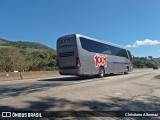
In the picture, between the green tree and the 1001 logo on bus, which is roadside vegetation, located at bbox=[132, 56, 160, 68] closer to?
the green tree

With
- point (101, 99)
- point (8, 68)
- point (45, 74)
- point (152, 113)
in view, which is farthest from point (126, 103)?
point (8, 68)

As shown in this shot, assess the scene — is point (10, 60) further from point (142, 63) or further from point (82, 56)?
point (142, 63)

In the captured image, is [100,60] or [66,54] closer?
[66,54]

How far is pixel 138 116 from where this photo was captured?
22.2 ft

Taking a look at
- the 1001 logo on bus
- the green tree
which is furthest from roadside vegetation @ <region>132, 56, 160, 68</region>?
the 1001 logo on bus

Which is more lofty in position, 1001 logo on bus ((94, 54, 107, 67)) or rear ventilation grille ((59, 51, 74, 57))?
rear ventilation grille ((59, 51, 74, 57))

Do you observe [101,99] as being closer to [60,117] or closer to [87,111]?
[87,111]

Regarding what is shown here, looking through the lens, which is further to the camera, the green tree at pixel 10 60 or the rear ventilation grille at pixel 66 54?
the green tree at pixel 10 60

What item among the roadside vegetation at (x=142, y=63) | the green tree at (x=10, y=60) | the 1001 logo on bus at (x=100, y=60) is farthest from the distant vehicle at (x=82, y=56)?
the roadside vegetation at (x=142, y=63)

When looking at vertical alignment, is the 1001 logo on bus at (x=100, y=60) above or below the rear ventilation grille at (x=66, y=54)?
below

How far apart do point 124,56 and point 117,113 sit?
2290 cm

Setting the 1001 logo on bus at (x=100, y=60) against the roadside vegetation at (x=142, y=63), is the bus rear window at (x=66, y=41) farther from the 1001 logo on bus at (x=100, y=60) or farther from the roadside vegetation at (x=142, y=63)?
the roadside vegetation at (x=142, y=63)

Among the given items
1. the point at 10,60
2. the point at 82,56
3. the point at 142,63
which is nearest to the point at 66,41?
the point at 82,56

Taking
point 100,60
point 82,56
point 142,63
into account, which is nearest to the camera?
point 82,56
